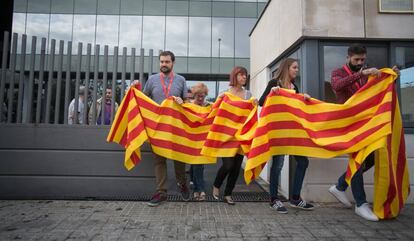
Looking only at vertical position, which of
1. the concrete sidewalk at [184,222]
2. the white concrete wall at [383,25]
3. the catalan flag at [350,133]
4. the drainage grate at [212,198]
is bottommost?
the concrete sidewalk at [184,222]

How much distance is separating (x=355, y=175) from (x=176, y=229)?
2508 mm

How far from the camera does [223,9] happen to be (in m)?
22.8

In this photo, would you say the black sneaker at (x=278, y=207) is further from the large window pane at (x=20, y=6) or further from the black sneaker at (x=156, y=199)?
the large window pane at (x=20, y=6)

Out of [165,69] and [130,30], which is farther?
[130,30]

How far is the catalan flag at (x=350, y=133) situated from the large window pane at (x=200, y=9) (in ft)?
63.5

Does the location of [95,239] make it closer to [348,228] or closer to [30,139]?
[30,139]

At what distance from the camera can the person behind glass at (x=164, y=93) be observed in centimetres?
476

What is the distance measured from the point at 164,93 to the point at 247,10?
19698 mm

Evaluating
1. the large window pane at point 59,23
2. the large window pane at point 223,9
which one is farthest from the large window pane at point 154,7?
the large window pane at point 59,23

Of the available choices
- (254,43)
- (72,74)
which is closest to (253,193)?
(72,74)

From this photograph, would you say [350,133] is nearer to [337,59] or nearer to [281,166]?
[281,166]

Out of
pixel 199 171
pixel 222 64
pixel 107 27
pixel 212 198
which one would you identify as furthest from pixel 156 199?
pixel 107 27

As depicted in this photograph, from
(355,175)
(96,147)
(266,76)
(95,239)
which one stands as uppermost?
(266,76)

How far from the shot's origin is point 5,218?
4.00 metres
